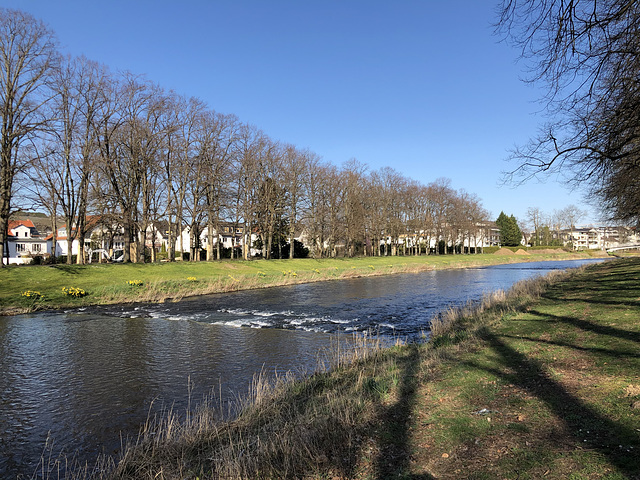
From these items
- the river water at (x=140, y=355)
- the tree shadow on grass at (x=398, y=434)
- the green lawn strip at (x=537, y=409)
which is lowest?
the river water at (x=140, y=355)

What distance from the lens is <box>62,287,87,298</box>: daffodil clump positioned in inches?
939

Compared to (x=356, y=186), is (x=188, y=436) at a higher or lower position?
lower

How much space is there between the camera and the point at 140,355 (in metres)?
12.9

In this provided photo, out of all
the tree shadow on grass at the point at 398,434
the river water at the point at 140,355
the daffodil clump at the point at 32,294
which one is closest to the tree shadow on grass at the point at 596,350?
the tree shadow on grass at the point at 398,434

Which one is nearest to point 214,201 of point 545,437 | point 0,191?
point 0,191

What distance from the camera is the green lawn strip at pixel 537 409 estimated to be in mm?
4117

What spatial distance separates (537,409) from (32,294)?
25.4 meters

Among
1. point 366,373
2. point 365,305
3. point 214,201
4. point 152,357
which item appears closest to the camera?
point 366,373

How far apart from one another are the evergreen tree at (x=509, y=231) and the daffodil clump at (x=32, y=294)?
116312mm

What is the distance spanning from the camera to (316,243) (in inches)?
2389

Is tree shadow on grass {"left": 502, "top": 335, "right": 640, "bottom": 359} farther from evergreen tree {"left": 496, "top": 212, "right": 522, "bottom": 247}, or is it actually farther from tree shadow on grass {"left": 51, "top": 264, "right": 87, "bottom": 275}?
evergreen tree {"left": 496, "top": 212, "right": 522, "bottom": 247}

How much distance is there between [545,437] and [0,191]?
33938 millimetres

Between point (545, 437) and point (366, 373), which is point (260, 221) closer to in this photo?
point (366, 373)

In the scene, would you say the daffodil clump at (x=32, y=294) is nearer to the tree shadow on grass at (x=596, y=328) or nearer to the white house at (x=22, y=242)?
the tree shadow on grass at (x=596, y=328)
